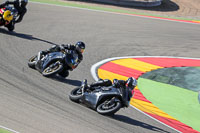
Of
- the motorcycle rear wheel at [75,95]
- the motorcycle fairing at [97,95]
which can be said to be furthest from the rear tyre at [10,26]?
the motorcycle fairing at [97,95]

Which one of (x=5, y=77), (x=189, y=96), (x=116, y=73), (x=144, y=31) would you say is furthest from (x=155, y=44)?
(x=5, y=77)

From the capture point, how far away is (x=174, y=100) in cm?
1055

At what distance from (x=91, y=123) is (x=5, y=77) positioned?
2.76 meters

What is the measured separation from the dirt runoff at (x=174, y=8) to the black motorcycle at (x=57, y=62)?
1392 cm

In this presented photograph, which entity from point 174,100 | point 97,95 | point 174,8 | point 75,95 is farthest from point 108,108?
point 174,8

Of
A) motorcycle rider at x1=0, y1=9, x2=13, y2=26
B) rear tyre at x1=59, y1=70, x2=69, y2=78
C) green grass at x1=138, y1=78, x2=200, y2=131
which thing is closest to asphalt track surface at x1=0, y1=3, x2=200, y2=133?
rear tyre at x1=59, y1=70, x2=69, y2=78

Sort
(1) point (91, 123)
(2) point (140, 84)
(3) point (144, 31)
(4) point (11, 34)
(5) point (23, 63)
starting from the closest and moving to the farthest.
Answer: (1) point (91, 123) → (5) point (23, 63) → (2) point (140, 84) → (4) point (11, 34) → (3) point (144, 31)

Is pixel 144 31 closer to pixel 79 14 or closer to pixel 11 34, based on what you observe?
pixel 79 14

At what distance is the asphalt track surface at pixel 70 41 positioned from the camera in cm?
689

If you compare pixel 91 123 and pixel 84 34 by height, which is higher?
pixel 91 123

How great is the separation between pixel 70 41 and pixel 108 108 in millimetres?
7618

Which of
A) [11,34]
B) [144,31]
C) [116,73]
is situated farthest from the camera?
[144,31]

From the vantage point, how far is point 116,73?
12.3 metres

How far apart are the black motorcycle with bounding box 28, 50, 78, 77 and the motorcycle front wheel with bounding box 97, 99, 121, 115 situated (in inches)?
74.0
